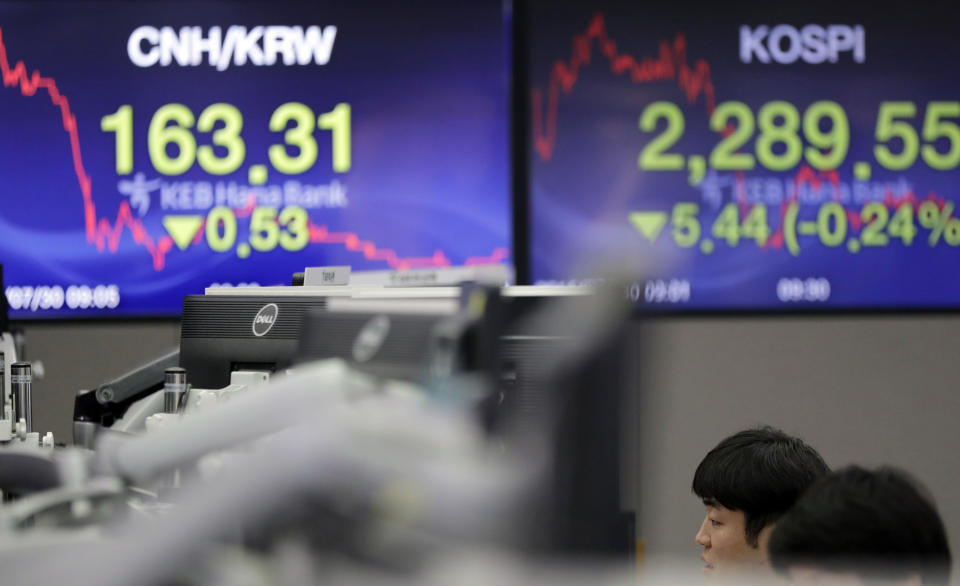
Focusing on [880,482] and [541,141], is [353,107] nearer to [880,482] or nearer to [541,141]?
[541,141]

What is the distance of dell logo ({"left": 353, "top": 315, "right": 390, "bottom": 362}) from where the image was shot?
0.97 metres

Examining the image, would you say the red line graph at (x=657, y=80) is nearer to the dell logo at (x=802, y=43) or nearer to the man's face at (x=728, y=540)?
the dell logo at (x=802, y=43)

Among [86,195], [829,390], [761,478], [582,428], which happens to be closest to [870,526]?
[761,478]

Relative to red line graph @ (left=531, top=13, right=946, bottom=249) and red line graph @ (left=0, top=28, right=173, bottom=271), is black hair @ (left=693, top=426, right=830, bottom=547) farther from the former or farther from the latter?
red line graph @ (left=0, top=28, right=173, bottom=271)

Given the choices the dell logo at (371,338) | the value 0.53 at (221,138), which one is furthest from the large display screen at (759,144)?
the dell logo at (371,338)

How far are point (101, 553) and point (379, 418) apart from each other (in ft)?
0.64

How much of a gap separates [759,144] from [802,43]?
1.15 feet

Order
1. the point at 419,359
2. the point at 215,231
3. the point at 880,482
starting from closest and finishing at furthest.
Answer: the point at 419,359 → the point at 880,482 → the point at 215,231

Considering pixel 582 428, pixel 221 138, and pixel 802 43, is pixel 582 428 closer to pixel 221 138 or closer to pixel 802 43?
pixel 221 138

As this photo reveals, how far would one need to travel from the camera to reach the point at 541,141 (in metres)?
3.38

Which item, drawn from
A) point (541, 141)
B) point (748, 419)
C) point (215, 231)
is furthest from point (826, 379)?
point (215, 231)

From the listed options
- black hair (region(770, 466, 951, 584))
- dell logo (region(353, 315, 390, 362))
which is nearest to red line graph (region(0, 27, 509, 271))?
black hair (region(770, 466, 951, 584))

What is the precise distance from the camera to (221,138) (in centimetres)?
338

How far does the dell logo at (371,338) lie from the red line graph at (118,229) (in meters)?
2.34
